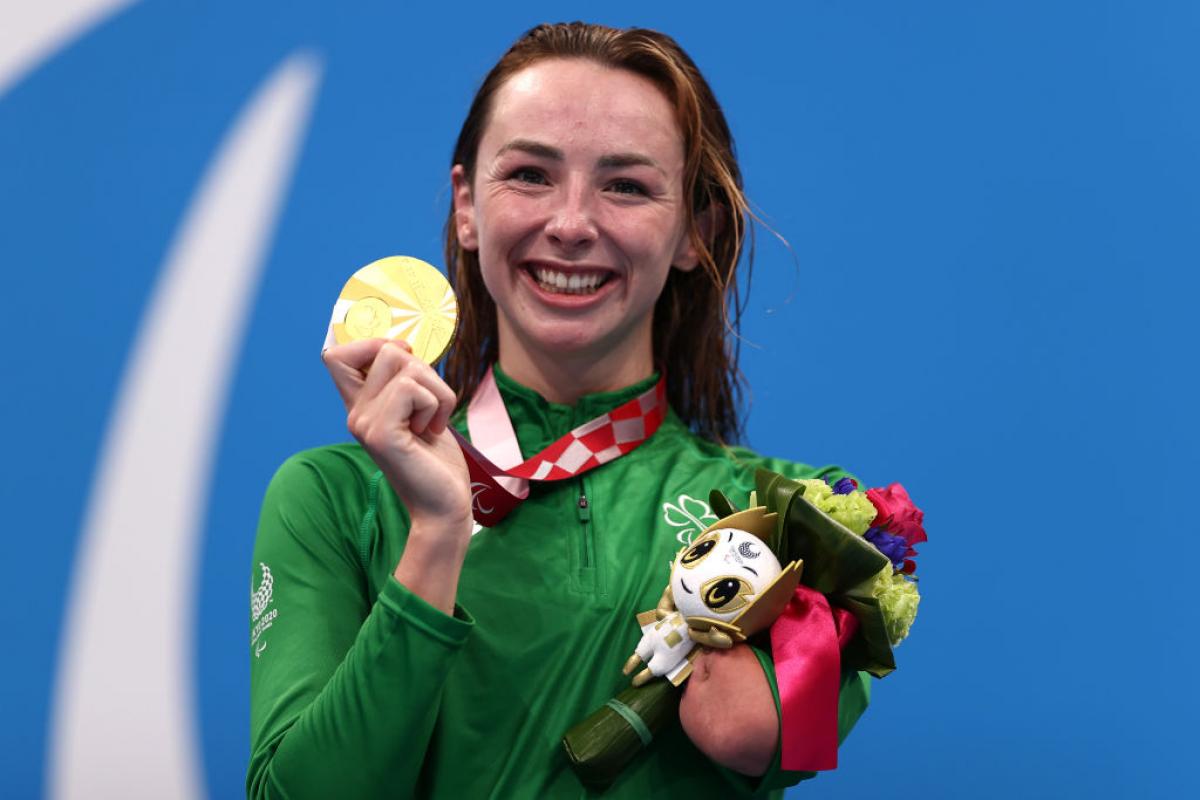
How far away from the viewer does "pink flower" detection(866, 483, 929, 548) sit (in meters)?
1.61

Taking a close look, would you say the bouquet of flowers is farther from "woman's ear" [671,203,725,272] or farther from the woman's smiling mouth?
"woman's ear" [671,203,725,272]

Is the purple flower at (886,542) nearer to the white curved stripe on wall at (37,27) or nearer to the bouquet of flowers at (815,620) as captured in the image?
the bouquet of flowers at (815,620)

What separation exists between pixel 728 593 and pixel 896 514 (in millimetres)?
228

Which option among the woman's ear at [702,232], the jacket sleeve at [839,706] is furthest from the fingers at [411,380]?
the woman's ear at [702,232]

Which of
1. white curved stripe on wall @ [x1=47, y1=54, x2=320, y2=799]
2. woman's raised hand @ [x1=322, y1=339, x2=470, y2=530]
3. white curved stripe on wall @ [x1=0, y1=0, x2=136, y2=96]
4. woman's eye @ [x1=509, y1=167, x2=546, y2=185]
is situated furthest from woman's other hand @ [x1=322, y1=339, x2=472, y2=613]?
white curved stripe on wall @ [x1=0, y1=0, x2=136, y2=96]

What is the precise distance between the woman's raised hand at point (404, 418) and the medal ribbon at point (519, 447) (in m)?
0.13

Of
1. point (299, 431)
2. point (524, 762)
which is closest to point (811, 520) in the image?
point (524, 762)

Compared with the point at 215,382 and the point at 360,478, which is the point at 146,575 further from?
the point at 360,478

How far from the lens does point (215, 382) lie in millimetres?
2506

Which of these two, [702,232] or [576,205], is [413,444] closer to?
[576,205]

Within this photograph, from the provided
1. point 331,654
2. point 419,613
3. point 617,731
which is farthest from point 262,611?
point 617,731

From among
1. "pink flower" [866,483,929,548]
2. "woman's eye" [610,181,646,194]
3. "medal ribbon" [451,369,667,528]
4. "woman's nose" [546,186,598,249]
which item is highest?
"woman's eye" [610,181,646,194]

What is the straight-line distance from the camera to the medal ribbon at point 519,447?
5.59ft

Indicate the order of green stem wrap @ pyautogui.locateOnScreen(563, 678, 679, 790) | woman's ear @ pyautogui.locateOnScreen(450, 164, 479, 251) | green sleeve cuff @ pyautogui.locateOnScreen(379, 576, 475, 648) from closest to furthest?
1. green sleeve cuff @ pyautogui.locateOnScreen(379, 576, 475, 648)
2. green stem wrap @ pyautogui.locateOnScreen(563, 678, 679, 790)
3. woman's ear @ pyautogui.locateOnScreen(450, 164, 479, 251)
